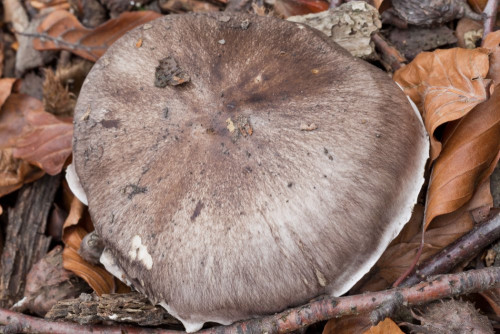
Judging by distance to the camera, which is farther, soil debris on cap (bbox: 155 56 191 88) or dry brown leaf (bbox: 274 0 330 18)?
dry brown leaf (bbox: 274 0 330 18)

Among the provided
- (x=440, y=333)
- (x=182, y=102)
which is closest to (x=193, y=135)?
(x=182, y=102)

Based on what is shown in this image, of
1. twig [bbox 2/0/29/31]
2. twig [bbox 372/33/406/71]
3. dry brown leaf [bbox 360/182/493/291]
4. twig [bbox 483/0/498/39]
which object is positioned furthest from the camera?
twig [bbox 2/0/29/31]

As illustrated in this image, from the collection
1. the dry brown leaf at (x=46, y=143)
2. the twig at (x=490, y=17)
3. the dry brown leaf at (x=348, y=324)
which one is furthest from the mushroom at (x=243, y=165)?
the twig at (x=490, y=17)

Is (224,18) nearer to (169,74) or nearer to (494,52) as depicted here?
(169,74)

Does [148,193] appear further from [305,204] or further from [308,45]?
[308,45]

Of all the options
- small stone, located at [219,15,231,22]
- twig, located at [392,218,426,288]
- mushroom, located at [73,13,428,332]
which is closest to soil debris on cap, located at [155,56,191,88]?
mushroom, located at [73,13,428,332]

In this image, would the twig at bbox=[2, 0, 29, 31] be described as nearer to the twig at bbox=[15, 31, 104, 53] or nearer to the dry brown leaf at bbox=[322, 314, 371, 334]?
the twig at bbox=[15, 31, 104, 53]

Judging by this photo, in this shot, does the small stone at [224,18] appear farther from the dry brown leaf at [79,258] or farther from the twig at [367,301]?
the twig at [367,301]
